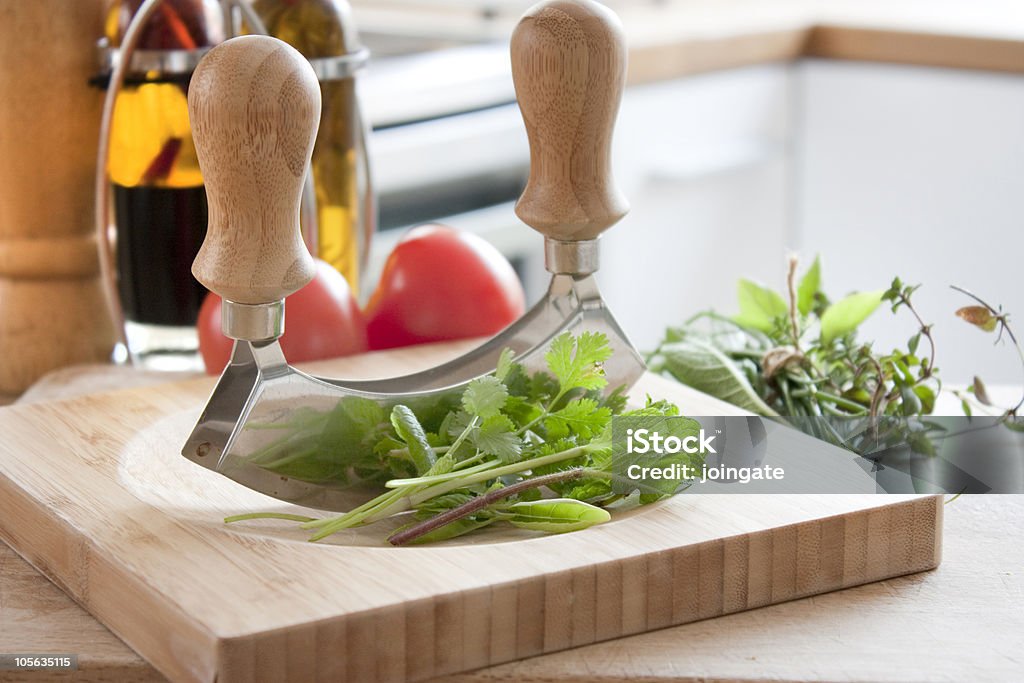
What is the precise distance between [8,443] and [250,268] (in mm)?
225

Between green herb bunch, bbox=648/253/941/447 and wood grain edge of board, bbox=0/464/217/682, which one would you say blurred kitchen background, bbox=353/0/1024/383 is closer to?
green herb bunch, bbox=648/253/941/447

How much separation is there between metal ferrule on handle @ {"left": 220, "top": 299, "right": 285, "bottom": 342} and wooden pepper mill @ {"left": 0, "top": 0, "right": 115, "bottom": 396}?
40 centimetres

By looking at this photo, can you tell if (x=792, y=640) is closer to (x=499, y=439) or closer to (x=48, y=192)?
(x=499, y=439)

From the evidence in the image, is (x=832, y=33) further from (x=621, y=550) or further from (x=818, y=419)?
(x=621, y=550)

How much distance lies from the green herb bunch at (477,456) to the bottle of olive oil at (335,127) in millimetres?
343

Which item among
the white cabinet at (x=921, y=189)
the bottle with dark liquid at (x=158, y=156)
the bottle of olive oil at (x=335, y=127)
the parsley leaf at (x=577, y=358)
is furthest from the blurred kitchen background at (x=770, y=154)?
the parsley leaf at (x=577, y=358)

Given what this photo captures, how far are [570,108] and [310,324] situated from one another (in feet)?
1.07

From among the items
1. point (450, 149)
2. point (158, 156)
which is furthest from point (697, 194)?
point (158, 156)

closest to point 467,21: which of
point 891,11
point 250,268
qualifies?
point 891,11

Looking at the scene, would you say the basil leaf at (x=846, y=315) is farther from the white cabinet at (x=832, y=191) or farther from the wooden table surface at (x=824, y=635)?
the white cabinet at (x=832, y=191)

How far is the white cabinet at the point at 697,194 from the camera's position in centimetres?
201

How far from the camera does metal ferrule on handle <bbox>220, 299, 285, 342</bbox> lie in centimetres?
63

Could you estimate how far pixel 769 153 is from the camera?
220 centimetres

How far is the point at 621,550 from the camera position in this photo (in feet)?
1.98
